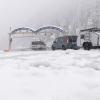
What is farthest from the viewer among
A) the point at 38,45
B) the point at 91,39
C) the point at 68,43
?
the point at 38,45

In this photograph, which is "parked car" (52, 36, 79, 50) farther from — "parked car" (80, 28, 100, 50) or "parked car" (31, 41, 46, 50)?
"parked car" (31, 41, 46, 50)

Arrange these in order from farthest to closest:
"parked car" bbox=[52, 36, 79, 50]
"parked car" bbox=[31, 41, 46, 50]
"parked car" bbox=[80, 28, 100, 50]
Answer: "parked car" bbox=[31, 41, 46, 50] < "parked car" bbox=[52, 36, 79, 50] < "parked car" bbox=[80, 28, 100, 50]

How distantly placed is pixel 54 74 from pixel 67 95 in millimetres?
2699

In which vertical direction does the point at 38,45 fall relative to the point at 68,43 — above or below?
below

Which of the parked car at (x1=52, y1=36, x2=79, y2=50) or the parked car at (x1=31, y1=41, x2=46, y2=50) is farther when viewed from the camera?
the parked car at (x1=31, y1=41, x2=46, y2=50)

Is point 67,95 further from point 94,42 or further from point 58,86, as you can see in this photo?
point 94,42

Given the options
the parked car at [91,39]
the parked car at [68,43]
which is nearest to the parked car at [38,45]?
the parked car at [68,43]

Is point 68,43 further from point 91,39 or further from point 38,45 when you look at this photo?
point 38,45


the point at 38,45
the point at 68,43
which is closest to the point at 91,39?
the point at 68,43

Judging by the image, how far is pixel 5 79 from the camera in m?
8.10

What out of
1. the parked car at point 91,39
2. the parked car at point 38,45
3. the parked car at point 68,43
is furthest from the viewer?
the parked car at point 38,45

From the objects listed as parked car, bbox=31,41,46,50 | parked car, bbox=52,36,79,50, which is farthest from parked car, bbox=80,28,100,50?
parked car, bbox=31,41,46,50

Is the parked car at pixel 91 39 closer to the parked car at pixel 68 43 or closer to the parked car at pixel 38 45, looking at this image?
the parked car at pixel 68 43

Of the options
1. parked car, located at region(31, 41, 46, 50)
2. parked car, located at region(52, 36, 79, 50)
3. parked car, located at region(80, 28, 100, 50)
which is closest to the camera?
parked car, located at region(80, 28, 100, 50)
